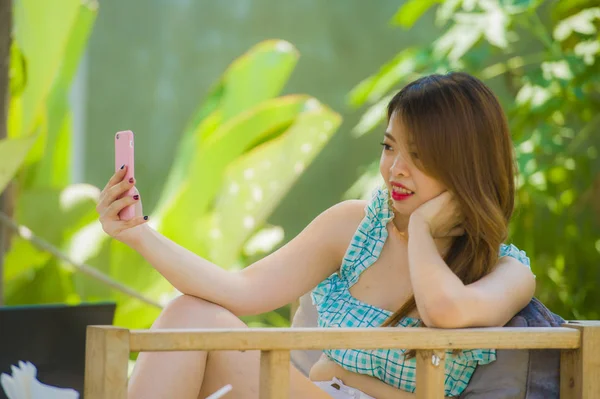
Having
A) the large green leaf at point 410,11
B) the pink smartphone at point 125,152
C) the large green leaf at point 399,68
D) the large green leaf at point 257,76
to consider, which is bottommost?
the pink smartphone at point 125,152

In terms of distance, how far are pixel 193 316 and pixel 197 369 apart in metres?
0.11

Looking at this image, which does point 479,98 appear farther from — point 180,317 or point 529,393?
point 180,317

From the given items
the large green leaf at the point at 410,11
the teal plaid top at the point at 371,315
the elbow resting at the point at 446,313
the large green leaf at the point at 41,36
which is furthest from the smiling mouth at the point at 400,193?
the large green leaf at the point at 41,36

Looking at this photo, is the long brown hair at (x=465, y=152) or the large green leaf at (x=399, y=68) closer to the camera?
the long brown hair at (x=465, y=152)

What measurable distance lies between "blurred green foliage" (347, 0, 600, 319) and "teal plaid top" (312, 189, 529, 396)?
0.93 meters

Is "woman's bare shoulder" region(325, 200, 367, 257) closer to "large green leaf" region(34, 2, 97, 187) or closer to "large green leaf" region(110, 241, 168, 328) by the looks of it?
"large green leaf" region(110, 241, 168, 328)

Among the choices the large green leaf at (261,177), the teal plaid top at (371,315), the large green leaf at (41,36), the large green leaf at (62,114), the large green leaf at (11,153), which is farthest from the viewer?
the large green leaf at (62,114)

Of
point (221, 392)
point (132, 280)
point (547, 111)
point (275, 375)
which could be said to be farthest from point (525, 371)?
point (132, 280)

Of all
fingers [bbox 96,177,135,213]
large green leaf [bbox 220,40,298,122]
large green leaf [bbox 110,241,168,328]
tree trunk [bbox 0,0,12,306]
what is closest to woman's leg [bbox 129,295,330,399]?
fingers [bbox 96,177,135,213]

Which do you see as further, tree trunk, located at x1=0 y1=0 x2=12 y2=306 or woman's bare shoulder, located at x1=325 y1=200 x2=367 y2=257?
tree trunk, located at x1=0 y1=0 x2=12 y2=306

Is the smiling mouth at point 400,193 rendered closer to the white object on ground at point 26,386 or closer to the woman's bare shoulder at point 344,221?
the woman's bare shoulder at point 344,221

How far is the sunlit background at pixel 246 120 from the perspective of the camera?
306 cm

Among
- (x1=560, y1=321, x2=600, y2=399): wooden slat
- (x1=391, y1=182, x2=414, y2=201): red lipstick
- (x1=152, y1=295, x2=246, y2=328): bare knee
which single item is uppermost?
(x1=391, y1=182, x2=414, y2=201): red lipstick

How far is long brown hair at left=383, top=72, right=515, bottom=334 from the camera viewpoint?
163 centimetres
